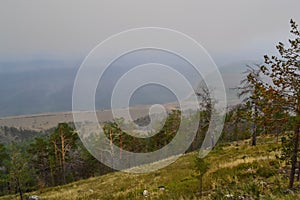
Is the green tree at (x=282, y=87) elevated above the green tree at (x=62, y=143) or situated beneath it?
elevated above

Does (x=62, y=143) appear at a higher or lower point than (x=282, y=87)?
lower

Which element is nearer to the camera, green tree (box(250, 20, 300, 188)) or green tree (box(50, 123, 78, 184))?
green tree (box(250, 20, 300, 188))

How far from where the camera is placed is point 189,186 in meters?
16.8

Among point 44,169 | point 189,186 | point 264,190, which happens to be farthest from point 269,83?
point 44,169

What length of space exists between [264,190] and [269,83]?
440cm

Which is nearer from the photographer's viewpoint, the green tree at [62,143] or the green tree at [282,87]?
the green tree at [282,87]

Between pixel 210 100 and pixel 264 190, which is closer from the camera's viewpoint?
pixel 264 190

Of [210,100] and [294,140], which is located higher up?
[210,100]

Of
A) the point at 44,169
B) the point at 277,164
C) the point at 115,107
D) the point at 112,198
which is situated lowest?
the point at 44,169

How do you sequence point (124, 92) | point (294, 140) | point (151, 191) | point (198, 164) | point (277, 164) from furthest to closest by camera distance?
point (151, 191), point (277, 164), point (198, 164), point (124, 92), point (294, 140)

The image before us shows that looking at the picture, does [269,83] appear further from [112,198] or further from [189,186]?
[112,198]

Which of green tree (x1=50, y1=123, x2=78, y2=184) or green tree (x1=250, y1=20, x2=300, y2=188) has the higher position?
green tree (x1=250, y1=20, x2=300, y2=188)

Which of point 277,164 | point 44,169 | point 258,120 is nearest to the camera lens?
point 258,120

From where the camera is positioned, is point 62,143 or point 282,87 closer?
point 282,87
